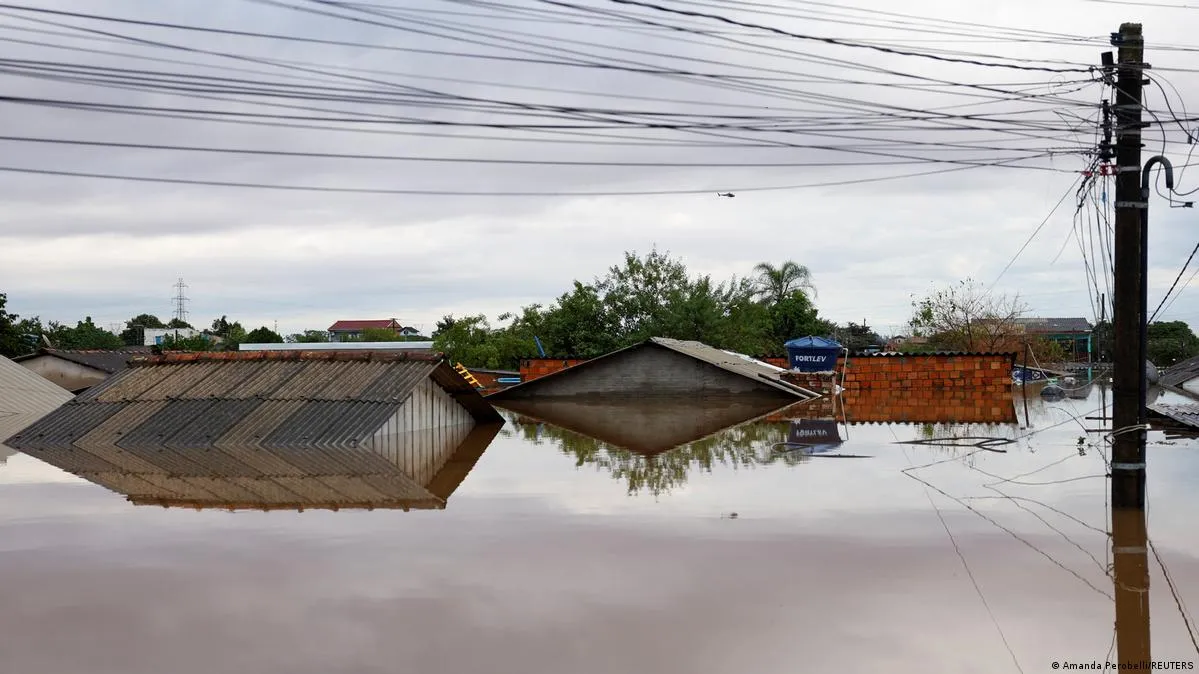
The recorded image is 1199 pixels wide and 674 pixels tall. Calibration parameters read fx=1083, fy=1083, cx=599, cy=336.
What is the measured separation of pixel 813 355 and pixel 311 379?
22.2 meters

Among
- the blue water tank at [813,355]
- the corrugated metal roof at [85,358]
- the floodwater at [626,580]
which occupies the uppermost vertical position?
the blue water tank at [813,355]

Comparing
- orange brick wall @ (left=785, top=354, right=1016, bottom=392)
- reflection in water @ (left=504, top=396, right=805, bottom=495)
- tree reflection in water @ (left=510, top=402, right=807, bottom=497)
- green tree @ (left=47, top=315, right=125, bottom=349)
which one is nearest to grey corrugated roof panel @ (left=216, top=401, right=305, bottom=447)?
tree reflection in water @ (left=510, top=402, right=807, bottom=497)

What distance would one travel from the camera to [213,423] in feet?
73.9

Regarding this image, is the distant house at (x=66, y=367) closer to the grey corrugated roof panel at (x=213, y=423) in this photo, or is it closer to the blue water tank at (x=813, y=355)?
the grey corrugated roof panel at (x=213, y=423)

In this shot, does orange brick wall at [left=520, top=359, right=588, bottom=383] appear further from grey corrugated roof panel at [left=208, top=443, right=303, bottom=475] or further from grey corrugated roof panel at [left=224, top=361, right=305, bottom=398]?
grey corrugated roof panel at [left=208, top=443, right=303, bottom=475]

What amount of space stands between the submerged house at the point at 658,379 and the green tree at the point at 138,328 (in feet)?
235

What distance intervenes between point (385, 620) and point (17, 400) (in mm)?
30161

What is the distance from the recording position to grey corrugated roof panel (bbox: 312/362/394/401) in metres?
22.9

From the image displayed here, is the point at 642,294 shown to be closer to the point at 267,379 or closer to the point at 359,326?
the point at 267,379

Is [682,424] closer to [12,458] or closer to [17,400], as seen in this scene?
[12,458]

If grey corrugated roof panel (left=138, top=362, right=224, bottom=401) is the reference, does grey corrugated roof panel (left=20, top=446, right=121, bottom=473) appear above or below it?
below

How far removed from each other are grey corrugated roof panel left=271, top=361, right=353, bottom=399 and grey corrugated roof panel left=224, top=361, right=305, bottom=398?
17cm

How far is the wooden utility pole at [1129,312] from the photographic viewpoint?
11.5 meters

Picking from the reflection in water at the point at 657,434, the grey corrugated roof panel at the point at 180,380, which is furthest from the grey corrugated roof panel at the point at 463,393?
the grey corrugated roof panel at the point at 180,380
